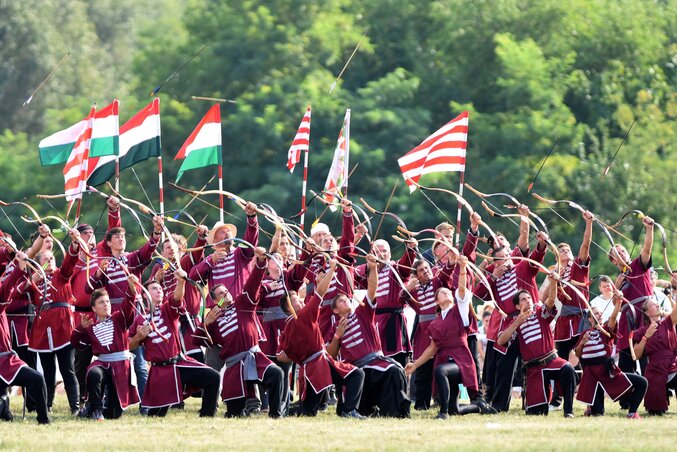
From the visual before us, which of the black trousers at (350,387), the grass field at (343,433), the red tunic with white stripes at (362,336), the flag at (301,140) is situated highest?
the flag at (301,140)

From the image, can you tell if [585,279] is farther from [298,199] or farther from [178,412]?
[298,199]

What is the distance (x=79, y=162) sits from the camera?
1884 centimetres

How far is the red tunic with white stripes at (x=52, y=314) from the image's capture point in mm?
16312

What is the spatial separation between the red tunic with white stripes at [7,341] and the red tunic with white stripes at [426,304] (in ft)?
13.6

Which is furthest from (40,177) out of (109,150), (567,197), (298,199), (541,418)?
(541,418)

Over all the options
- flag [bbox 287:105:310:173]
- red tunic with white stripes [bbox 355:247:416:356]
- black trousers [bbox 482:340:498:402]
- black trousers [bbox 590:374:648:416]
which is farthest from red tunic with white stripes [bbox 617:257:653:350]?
flag [bbox 287:105:310:173]

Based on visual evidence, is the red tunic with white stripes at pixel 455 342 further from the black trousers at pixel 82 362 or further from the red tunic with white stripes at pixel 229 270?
the black trousers at pixel 82 362

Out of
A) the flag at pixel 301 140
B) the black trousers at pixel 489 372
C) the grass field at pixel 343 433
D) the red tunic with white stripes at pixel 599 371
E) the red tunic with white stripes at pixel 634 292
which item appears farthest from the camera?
the flag at pixel 301 140

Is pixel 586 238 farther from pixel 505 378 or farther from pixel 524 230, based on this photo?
pixel 505 378

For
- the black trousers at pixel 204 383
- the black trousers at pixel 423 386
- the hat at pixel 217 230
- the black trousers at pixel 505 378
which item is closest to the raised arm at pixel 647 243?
the black trousers at pixel 505 378

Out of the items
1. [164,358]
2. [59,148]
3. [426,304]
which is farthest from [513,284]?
[59,148]

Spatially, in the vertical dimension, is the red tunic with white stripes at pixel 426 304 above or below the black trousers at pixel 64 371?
above

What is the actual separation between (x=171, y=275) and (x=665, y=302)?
632cm

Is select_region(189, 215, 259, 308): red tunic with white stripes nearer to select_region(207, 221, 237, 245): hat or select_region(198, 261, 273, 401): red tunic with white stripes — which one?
select_region(207, 221, 237, 245): hat
